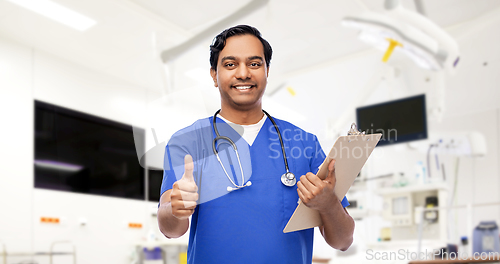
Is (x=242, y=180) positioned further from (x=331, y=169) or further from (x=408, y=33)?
(x=408, y=33)

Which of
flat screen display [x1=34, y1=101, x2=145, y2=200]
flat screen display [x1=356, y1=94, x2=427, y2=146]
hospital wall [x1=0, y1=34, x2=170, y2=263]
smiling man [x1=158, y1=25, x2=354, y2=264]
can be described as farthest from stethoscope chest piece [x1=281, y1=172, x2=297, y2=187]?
flat screen display [x1=34, y1=101, x2=145, y2=200]

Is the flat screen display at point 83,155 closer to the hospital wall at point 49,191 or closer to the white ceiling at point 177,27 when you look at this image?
the hospital wall at point 49,191

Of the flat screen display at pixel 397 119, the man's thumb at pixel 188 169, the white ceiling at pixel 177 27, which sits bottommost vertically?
the man's thumb at pixel 188 169

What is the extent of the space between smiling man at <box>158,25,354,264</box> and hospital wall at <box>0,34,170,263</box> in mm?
3000

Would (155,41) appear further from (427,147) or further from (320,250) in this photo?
(320,250)

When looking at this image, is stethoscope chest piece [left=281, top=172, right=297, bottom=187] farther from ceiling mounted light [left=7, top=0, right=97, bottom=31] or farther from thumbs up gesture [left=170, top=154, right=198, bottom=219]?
ceiling mounted light [left=7, top=0, right=97, bottom=31]

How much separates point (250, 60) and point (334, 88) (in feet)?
16.5

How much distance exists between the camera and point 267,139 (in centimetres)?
96

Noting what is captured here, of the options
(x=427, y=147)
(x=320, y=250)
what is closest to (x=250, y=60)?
(x=427, y=147)

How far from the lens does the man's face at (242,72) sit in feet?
2.94

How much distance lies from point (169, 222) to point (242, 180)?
168mm

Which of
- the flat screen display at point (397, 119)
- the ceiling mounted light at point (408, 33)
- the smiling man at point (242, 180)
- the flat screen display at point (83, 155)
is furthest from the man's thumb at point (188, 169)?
the flat screen display at point (83, 155)

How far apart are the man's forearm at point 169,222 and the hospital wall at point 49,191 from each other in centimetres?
309

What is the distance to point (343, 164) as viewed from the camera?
0.79 meters
